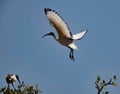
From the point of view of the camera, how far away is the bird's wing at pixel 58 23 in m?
11.6

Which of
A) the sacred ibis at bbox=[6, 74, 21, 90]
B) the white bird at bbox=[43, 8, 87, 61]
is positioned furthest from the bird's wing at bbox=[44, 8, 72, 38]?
the sacred ibis at bbox=[6, 74, 21, 90]

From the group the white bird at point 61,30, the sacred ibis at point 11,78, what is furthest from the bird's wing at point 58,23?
the sacred ibis at point 11,78

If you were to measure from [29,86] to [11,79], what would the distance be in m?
0.94

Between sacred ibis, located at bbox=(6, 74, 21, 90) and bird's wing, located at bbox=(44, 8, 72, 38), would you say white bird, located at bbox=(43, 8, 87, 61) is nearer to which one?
bird's wing, located at bbox=(44, 8, 72, 38)

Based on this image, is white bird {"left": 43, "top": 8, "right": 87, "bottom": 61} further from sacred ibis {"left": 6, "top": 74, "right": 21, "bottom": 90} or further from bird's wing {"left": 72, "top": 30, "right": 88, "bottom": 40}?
sacred ibis {"left": 6, "top": 74, "right": 21, "bottom": 90}

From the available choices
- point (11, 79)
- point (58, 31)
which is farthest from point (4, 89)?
point (58, 31)

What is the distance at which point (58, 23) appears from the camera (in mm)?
11641

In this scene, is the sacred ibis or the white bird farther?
the sacred ibis

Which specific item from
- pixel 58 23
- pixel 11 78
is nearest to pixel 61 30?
pixel 58 23

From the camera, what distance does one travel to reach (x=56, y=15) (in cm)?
1164

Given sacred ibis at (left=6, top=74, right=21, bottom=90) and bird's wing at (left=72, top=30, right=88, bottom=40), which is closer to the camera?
bird's wing at (left=72, top=30, right=88, bottom=40)

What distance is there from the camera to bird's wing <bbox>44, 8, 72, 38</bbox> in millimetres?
11555

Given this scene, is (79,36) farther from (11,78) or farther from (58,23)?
(11,78)

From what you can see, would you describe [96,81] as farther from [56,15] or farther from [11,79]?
[11,79]
